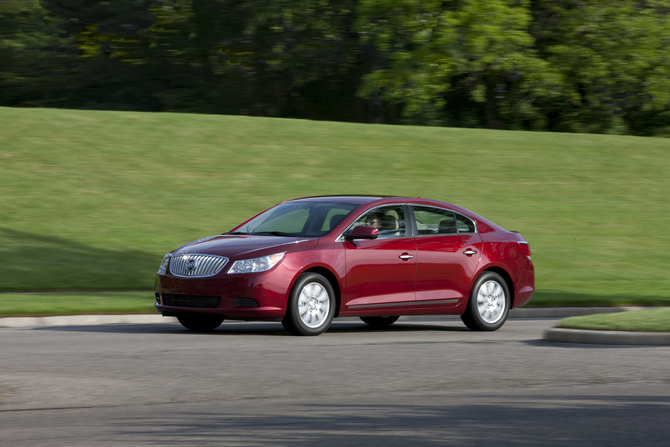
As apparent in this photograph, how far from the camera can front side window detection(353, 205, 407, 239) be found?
12.3m

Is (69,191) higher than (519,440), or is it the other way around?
(69,191)

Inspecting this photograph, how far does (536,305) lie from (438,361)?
708 centimetres

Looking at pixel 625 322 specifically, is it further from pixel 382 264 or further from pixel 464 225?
pixel 382 264

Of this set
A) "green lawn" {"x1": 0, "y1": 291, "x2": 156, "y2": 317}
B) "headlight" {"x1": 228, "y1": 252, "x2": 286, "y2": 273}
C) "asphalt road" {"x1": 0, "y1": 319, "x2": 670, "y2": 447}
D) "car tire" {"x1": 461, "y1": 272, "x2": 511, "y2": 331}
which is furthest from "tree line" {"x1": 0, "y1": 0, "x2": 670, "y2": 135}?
"asphalt road" {"x1": 0, "y1": 319, "x2": 670, "y2": 447}

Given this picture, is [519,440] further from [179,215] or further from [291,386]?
[179,215]

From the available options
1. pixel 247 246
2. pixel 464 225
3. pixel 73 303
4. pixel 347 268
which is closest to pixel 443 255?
pixel 464 225

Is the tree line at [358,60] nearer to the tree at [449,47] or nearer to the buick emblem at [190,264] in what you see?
the tree at [449,47]

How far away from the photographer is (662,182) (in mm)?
28531

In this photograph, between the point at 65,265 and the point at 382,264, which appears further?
the point at 65,265

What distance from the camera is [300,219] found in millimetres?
12258

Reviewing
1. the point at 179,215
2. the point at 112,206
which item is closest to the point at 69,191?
the point at 112,206

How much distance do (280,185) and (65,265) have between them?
7.72 m

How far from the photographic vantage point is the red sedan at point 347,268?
442 inches

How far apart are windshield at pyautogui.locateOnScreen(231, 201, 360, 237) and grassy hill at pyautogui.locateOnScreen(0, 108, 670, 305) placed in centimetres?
519
